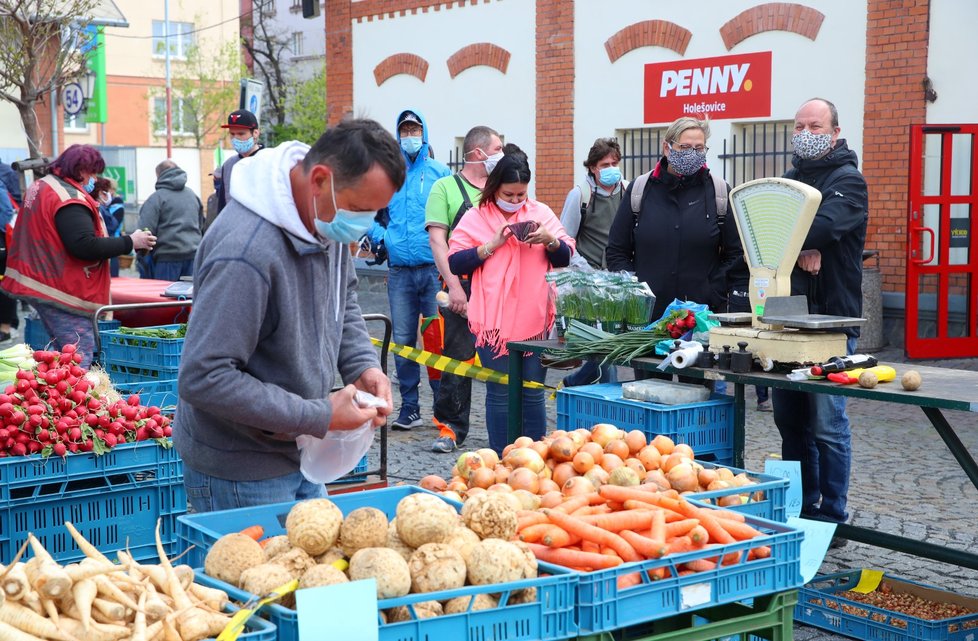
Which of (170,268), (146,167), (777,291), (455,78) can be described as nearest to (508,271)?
(777,291)

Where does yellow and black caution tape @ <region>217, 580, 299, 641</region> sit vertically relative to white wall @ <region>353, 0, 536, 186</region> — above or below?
below

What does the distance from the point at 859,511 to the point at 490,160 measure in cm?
323

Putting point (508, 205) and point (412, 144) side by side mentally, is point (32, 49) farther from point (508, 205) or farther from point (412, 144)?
point (508, 205)

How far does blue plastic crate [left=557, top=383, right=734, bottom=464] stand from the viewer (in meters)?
5.34

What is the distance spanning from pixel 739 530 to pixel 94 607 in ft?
5.65

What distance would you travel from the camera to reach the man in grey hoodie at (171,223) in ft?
41.3

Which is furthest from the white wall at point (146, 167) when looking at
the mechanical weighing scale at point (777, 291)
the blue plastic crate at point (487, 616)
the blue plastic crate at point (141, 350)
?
the blue plastic crate at point (487, 616)

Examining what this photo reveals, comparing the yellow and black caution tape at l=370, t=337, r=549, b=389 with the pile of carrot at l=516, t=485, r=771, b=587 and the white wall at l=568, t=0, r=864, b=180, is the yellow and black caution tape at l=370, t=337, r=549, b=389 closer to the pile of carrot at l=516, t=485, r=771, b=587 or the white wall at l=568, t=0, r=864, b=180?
the pile of carrot at l=516, t=485, r=771, b=587

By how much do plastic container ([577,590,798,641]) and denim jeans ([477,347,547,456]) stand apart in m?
3.51

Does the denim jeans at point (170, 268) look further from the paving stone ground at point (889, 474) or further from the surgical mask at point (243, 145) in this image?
the paving stone ground at point (889, 474)

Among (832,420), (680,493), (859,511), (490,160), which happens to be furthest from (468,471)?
(490,160)

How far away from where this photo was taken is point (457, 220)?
314 inches

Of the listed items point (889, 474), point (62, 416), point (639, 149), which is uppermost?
point (639, 149)

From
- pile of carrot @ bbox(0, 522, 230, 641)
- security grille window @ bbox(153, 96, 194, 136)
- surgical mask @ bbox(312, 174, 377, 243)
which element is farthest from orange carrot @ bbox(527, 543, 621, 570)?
security grille window @ bbox(153, 96, 194, 136)
